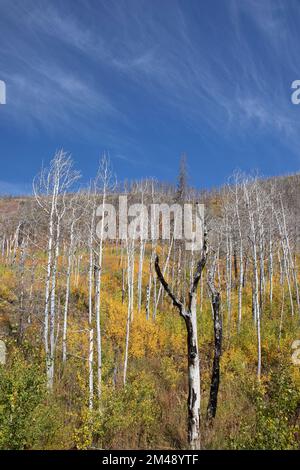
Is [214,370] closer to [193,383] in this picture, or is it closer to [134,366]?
[193,383]

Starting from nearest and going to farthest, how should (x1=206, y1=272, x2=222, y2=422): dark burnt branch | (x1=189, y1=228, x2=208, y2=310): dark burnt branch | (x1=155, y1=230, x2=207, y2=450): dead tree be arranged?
(x1=155, y1=230, x2=207, y2=450): dead tree < (x1=189, y1=228, x2=208, y2=310): dark burnt branch < (x1=206, y1=272, x2=222, y2=422): dark burnt branch

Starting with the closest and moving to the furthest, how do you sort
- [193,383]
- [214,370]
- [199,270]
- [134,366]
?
[193,383]
[199,270]
[214,370]
[134,366]

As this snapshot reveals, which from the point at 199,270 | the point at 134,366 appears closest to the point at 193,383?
the point at 199,270

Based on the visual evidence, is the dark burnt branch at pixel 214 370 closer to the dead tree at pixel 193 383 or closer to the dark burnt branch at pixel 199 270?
the dark burnt branch at pixel 199 270

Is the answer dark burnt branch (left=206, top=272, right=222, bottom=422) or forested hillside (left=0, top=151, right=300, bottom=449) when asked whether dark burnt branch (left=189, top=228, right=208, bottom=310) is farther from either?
dark burnt branch (left=206, top=272, right=222, bottom=422)

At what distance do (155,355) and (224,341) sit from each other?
15.2 ft

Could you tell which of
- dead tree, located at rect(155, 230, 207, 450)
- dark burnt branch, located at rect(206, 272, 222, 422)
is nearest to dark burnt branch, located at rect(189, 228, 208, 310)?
dead tree, located at rect(155, 230, 207, 450)

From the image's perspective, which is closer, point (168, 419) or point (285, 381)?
point (285, 381)

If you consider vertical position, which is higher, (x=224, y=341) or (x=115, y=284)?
(x=115, y=284)

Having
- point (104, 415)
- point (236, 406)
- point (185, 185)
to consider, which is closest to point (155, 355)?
point (236, 406)

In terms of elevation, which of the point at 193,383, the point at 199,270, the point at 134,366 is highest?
the point at 199,270

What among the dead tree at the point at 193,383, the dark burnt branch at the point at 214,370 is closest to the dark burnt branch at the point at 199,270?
the dead tree at the point at 193,383

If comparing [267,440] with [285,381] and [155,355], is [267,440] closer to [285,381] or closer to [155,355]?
[285,381]

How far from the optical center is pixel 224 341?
22281 mm
